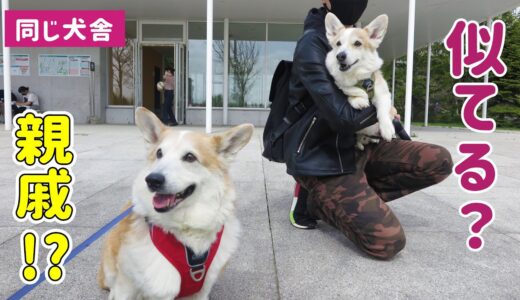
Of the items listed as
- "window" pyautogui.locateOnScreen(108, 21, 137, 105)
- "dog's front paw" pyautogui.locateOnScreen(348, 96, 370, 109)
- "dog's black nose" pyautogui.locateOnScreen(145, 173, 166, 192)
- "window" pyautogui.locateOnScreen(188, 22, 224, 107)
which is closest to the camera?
"dog's black nose" pyautogui.locateOnScreen(145, 173, 166, 192)

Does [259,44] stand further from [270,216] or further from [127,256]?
[127,256]

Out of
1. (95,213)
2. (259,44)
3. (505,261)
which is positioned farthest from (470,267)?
(259,44)

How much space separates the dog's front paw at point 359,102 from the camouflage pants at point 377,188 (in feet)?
1.43

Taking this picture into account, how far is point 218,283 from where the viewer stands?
207 centimetres

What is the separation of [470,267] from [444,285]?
Result: 1.16 ft

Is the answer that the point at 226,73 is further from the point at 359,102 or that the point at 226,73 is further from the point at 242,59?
the point at 359,102

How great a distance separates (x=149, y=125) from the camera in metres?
1.89

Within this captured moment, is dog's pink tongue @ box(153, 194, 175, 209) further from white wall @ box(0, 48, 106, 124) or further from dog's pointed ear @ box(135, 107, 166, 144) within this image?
white wall @ box(0, 48, 106, 124)

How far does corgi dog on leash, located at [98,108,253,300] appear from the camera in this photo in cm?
155

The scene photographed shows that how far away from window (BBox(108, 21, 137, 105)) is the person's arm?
1140cm

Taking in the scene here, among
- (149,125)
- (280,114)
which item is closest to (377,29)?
(280,114)

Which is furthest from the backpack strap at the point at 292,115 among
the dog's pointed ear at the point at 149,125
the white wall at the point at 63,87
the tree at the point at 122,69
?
the white wall at the point at 63,87

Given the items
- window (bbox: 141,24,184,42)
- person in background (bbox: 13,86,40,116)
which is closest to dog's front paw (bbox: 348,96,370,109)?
window (bbox: 141,24,184,42)

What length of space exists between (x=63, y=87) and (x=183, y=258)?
12904 millimetres
